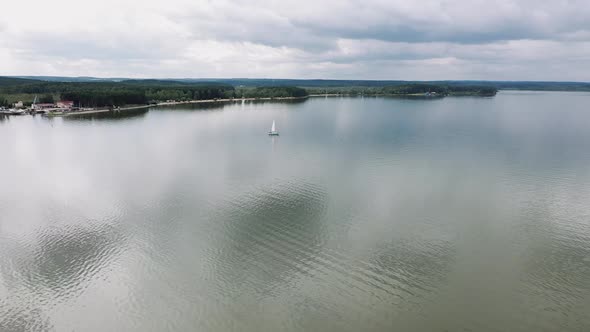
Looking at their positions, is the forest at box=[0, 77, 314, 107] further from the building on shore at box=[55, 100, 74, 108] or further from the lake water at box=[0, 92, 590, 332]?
the lake water at box=[0, 92, 590, 332]

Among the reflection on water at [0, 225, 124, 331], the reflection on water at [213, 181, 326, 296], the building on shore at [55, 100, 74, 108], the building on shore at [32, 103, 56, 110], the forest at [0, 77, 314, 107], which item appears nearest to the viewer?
the reflection on water at [0, 225, 124, 331]

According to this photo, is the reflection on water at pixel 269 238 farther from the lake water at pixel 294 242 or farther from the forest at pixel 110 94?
the forest at pixel 110 94

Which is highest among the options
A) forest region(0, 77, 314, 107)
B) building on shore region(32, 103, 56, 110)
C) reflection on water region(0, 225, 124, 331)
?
forest region(0, 77, 314, 107)

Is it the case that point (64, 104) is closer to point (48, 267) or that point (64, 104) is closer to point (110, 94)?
point (110, 94)

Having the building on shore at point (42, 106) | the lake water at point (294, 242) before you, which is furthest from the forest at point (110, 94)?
the lake water at point (294, 242)

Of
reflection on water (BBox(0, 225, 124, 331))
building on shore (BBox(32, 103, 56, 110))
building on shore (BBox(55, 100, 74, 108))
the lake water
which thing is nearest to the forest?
building on shore (BBox(55, 100, 74, 108))

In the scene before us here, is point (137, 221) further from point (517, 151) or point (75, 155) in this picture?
point (517, 151)

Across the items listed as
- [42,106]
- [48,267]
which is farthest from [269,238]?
[42,106]

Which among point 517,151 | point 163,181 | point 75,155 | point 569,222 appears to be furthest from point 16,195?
point 517,151

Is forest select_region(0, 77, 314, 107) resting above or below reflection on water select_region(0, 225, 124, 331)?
above

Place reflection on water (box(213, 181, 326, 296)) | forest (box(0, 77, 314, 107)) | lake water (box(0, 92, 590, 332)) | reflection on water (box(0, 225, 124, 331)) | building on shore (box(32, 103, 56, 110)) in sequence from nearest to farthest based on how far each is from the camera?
reflection on water (box(0, 225, 124, 331))
lake water (box(0, 92, 590, 332))
reflection on water (box(213, 181, 326, 296))
building on shore (box(32, 103, 56, 110))
forest (box(0, 77, 314, 107))
